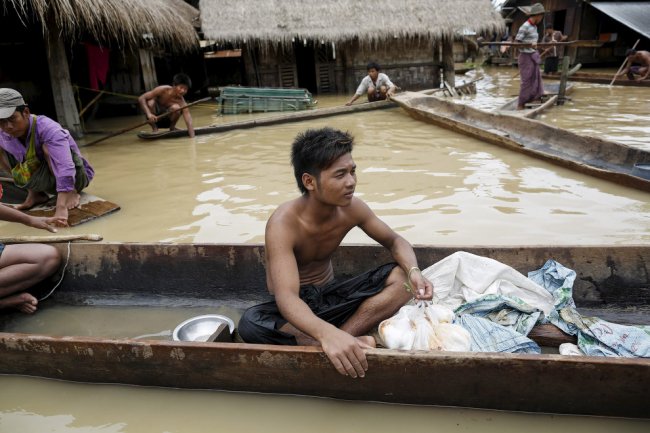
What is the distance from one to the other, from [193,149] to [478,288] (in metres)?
5.65

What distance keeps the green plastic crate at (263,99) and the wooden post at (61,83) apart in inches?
130

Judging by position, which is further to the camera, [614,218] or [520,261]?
[614,218]

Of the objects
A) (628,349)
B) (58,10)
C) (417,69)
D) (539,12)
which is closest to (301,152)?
(628,349)

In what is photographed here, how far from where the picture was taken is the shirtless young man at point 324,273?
199cm

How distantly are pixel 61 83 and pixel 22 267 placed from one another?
20.4 feet

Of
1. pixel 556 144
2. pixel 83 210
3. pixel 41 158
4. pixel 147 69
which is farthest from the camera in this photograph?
pixel 147 69

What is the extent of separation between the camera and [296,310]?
2.00 meters

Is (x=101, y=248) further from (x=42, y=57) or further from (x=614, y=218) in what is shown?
(x=42, y=57)

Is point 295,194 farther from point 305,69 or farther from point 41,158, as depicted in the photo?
point 305,69

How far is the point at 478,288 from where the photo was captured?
2.60 m

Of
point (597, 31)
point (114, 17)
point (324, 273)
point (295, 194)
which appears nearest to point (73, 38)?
point (114, 17)

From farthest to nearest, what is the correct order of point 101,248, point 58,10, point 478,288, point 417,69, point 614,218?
1. point 417,69
2. point 58,10
3. point 614,218
4. point 101,248
5. point 478,288

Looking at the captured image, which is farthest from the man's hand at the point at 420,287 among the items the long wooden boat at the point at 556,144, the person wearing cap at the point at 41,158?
the long wooden boat at the point at 556,144

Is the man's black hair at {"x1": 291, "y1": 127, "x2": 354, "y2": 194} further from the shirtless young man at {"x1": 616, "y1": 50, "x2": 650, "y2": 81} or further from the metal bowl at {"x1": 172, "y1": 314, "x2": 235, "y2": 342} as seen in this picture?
the shirtless young man at {"x1": 616, "y1": 50, "x2": 650, "y2": 81}
